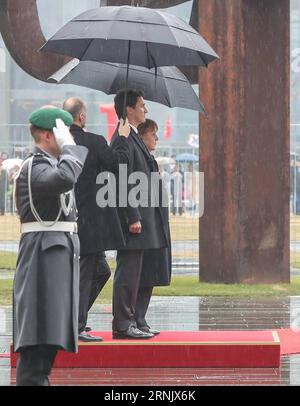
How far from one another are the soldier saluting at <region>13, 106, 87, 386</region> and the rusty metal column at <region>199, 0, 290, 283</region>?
7435mm

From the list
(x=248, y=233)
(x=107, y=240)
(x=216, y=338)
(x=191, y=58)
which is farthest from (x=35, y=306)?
(x=248, y=233)

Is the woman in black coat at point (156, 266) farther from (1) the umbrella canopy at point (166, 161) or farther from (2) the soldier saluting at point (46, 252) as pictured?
(1) the umbrella canopy at point (166, 161)

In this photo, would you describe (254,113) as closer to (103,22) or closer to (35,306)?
(103,22)

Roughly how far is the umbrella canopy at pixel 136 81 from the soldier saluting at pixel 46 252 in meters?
3.22

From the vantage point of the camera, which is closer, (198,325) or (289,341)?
(289,341)

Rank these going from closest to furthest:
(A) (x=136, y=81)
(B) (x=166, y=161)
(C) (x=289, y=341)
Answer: (C) (x=289, y=341), (A) (x=136, y=81), (B) (x=166, y=161)

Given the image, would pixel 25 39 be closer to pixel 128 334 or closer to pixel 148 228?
pixel 148 228

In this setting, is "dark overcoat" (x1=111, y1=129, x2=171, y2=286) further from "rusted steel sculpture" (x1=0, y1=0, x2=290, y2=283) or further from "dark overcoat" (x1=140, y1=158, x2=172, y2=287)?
"rusted steel sculpture" (x1=0, y1=0, x2=290, y2=283)

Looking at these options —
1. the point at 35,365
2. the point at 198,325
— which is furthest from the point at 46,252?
the point at 198,325

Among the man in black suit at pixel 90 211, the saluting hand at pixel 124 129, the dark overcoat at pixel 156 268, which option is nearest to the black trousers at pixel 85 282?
the man in black suit at pixel 90 211

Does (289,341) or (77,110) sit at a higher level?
(77,110)

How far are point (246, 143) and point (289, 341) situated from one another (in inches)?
184

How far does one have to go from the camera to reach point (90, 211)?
334 inches
